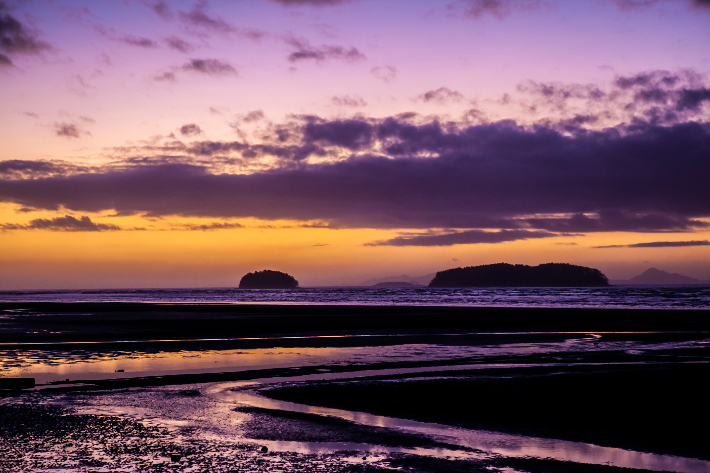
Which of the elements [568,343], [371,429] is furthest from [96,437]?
[568,343]

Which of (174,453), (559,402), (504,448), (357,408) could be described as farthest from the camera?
(559,402)

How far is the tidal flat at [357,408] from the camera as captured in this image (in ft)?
31.6

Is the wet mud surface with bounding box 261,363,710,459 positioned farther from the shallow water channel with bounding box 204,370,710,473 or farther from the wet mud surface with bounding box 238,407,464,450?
the wet mud surface with bounding box 238,407,464,450

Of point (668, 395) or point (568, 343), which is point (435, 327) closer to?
point (568, 343)

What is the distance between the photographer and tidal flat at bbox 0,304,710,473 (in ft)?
31.6

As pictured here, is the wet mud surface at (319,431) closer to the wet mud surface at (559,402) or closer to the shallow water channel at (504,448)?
the shallow water channel at (504,448)

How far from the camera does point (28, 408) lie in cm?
1347

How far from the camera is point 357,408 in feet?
45.7

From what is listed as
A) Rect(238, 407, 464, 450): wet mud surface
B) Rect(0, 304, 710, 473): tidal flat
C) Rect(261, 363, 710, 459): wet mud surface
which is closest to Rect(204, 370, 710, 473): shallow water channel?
Rect(0, 304, 710, 473): tidal flat

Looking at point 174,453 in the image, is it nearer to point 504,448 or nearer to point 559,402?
point 504,448

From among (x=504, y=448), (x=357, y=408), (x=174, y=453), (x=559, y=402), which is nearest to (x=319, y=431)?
(x=357, y=408)

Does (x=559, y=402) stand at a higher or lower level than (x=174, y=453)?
lower

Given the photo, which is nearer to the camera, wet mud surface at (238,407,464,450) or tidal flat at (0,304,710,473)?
tidal flat at (0,304,710,473)

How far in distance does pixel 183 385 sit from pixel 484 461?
34.1 feet
